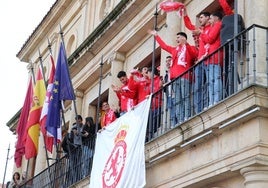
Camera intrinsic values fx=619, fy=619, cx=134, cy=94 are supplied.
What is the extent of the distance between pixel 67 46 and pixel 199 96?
11.7m

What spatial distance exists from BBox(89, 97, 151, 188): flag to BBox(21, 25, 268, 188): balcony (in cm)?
26

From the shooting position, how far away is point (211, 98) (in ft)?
31.0

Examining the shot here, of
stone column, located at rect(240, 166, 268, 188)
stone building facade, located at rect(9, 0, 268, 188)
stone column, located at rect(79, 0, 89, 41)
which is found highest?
stone column, located at rect(79, 0, 89, 41)

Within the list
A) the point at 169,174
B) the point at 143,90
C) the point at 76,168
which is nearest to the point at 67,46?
the point at 76,168

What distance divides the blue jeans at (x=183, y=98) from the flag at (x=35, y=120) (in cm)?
662

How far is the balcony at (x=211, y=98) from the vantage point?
340 inches

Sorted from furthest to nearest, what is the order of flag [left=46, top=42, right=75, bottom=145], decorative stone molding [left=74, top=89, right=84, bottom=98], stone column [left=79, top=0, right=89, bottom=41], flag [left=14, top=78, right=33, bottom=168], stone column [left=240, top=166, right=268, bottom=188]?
stone column [left=79, top=0, right=89, bottom=41] → decorative stone molding [left=74, top=89, right=84, bottom=98] → flag [left=14, top=78, right=33, bottom=168] → flag [left=46, top=42, right=75, bottom=145] → stone column [left=240, top=166, right=268, bottom=188]

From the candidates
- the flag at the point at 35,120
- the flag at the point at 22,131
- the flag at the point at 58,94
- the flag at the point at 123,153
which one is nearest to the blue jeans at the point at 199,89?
the flag at the point at 123,153

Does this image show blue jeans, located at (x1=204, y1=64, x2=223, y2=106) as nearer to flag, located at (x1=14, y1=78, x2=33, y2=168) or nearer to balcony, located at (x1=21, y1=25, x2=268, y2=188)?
balcony, located at (x1=21, y1=25, x2=268, y2=188)

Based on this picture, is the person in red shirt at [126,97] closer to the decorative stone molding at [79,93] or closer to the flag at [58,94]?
the flag at [58,94]

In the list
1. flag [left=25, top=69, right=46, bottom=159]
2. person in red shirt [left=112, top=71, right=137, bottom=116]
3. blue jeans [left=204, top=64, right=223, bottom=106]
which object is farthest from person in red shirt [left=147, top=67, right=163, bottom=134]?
flag [left=25, top=69, right=46, bottom=159]

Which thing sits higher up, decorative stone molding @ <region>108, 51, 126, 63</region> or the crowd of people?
decorative stone molding @ <region>108, 51, 126, 63</region>

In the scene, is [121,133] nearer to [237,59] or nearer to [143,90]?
[143,90]

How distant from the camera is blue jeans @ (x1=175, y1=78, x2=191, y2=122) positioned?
10211mm
